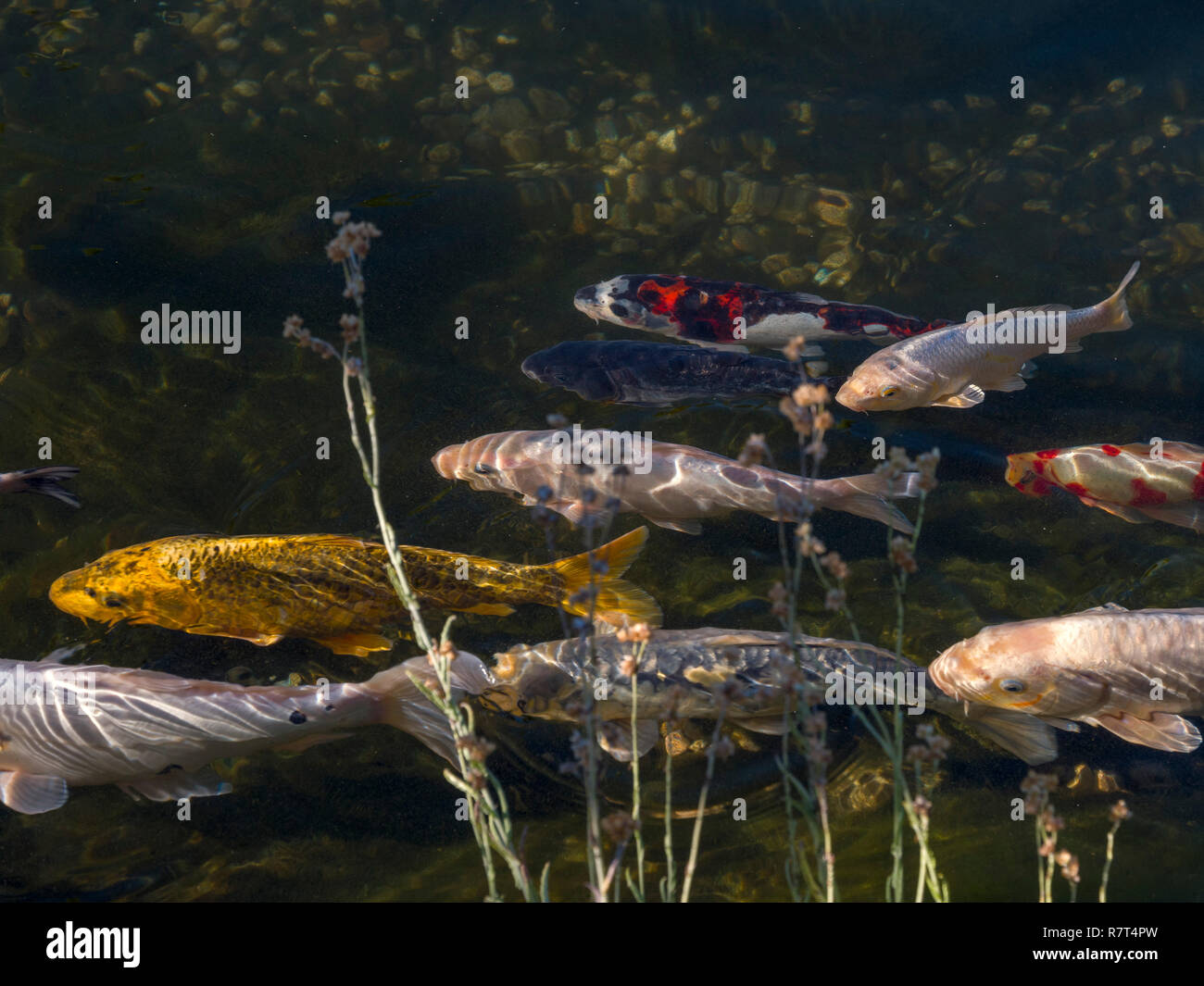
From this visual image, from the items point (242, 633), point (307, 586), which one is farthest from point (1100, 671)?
point (242, 633)

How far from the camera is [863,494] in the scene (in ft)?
16.9

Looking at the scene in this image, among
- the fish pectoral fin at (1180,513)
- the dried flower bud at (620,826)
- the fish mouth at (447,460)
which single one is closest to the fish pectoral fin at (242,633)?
the fish mouth at (447,460)

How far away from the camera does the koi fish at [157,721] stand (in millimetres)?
4398

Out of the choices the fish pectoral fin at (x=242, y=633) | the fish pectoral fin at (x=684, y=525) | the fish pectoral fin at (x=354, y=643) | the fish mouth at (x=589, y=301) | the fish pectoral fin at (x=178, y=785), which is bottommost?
the fish pectoral fin at (x=178, y=785)

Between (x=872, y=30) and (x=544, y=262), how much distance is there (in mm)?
3672

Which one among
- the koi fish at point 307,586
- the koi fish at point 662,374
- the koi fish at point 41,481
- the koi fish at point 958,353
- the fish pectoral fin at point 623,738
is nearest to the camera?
the fish pectoral fin at point 623,738

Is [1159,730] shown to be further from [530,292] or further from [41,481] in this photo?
[41,481]

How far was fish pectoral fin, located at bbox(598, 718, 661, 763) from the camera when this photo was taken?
4829mm

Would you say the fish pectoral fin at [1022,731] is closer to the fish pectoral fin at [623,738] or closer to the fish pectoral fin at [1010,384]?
the fish pectoral fin at [623,738]

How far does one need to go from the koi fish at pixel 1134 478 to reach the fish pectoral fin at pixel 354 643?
3896mm

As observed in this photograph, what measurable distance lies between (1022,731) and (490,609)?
2741 millimetres
